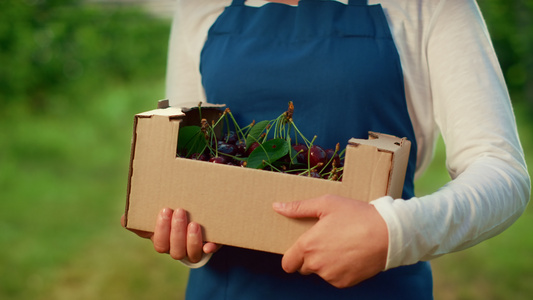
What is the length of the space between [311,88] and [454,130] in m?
0.23

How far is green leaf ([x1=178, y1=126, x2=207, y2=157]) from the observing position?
0.81 metres

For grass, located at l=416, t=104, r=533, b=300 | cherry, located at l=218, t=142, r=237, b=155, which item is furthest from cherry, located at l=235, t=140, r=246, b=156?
grass, located at l=416, t=104, r=533, b=300

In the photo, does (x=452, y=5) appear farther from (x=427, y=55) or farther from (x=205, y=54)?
(x=205, y=54)

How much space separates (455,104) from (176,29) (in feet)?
1.79

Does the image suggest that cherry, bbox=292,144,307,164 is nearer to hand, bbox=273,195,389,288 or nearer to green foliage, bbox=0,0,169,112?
hand, bbox=273,195,389,288

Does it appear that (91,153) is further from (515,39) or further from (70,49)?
(515,39)

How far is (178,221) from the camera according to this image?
76 cm

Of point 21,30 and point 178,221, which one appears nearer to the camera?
point 178,221

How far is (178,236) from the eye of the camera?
2.53ft

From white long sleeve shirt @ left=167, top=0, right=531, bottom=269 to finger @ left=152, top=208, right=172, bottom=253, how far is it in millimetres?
281

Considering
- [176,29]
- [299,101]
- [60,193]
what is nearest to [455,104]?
[299,101]

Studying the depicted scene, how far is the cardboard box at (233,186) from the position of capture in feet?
2.30

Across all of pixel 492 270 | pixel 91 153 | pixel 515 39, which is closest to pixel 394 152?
pixel 492 270

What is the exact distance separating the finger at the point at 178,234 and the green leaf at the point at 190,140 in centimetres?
10
